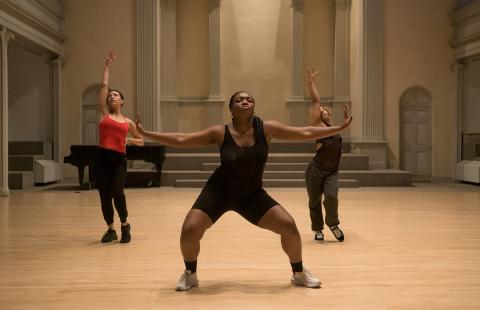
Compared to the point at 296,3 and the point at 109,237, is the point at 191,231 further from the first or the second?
the point at 296,3

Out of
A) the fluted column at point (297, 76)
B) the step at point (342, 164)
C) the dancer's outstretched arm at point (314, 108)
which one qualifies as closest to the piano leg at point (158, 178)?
the step at point (342, 164)

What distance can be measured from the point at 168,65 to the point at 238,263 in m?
11.4

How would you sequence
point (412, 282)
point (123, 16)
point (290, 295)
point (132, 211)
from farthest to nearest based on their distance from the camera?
1. point (123, 16)
2. point (132, 211)
3. point (412, 282)
4. point (290, 295)

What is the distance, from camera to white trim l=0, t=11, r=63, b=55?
10797 mm

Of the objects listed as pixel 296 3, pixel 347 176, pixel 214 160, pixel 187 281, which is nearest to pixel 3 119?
pixel 214 160

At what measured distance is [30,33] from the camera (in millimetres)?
12148

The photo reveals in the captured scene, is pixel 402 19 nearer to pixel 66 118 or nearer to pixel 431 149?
pixel 431 149

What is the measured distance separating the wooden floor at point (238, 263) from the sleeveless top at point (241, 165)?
2.41 ft

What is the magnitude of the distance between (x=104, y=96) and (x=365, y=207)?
495 centimetres

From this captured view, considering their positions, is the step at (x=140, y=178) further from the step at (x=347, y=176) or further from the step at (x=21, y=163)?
the step at (x=21, y=163)

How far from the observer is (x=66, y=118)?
47.9 ft

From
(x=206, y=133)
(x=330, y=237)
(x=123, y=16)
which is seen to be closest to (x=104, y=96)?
(x=206, y=133)

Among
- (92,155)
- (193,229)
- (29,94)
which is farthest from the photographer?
(29,94)

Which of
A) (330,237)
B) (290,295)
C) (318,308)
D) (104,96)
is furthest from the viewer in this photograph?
(330,237)
